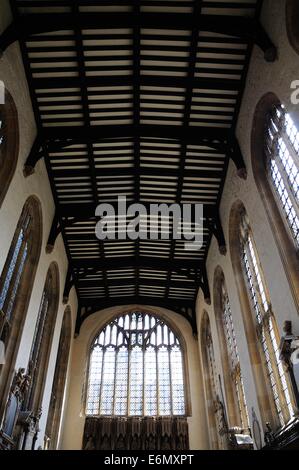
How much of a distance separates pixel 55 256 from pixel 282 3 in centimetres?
950

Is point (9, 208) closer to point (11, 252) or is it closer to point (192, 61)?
point (11, 252)

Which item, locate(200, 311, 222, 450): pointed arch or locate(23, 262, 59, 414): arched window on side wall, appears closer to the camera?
locate(23, 262, 59, 414): arched window on side wall

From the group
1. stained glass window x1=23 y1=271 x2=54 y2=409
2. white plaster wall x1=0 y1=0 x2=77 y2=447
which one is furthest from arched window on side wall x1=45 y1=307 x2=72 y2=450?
stained glass window x1=23 y1=271 x2=54 y2=409

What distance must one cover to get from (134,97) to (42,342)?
7980mm

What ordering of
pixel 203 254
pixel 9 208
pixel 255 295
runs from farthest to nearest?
pixel 203 254 < pixel 255 295 < pixel 9 208

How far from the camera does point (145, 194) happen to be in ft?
40.3

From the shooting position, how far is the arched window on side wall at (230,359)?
35.9 feet

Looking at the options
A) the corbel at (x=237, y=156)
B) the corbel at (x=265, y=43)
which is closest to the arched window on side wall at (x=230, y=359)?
the corbel at (x=237, y=156)

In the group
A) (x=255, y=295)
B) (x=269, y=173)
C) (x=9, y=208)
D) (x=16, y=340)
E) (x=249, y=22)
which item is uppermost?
(x=249, y=22)

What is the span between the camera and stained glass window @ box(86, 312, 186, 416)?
15.2 m

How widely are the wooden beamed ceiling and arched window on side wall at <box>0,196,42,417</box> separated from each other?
1085mm

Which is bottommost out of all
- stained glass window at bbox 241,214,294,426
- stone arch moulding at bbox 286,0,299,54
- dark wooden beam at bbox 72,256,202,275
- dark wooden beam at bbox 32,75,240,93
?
stained glass window at bbox 241,214,294,426

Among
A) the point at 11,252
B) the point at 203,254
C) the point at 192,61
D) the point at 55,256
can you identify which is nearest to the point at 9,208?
the point at 11,252

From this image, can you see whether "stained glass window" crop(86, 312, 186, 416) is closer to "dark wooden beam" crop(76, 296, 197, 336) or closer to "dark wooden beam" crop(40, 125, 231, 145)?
"dark wooden beam" crop(76, 296, 197, 336)
